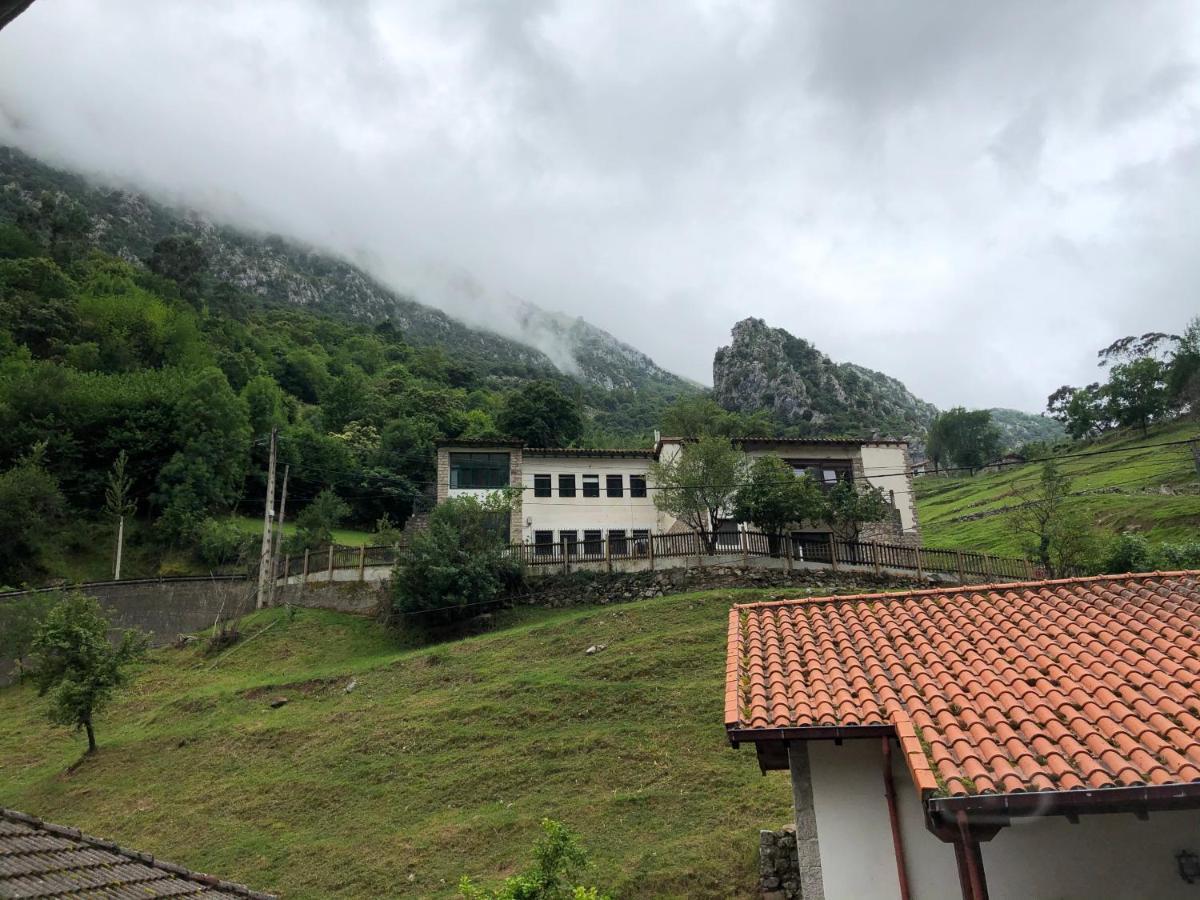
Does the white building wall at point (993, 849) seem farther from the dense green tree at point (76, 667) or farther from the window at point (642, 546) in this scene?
the window at point (642, 546)

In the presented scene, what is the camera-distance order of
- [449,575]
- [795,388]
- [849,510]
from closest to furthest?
[449,575] < [849,510] < [795,388]

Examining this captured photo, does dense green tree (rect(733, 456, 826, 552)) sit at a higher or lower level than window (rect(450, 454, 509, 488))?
lower

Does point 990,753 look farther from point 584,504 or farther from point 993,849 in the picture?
point 584,504

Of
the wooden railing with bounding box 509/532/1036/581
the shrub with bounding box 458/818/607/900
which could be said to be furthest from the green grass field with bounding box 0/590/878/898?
the shrub with bounding box 458/818/607/900

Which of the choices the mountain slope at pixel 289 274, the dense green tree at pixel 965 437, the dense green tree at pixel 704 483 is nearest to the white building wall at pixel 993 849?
the dense green tree at pixel 704 483

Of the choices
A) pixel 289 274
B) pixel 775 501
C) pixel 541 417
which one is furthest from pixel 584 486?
pixel 289 274

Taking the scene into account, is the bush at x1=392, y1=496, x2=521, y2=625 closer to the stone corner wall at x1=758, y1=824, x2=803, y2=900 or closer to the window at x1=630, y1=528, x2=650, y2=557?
the window at x1=630, y1=528, x2=650, y2=557

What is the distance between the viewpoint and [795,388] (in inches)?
3880

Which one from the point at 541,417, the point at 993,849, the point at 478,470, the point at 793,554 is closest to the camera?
the point at 993,849

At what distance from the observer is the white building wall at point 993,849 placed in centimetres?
523

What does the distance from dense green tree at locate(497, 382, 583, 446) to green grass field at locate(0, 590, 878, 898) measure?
27452 millimetres

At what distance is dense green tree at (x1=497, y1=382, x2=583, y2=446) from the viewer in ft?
165

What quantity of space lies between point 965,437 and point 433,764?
87628 millimetres

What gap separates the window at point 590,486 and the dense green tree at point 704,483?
5.45 m
